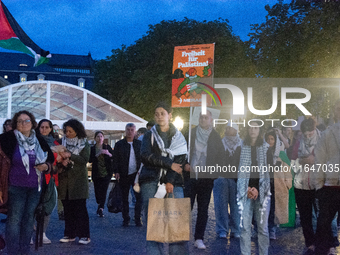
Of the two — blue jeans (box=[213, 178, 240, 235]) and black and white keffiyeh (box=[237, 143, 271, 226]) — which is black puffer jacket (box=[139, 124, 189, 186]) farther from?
blue jeans (box=[213, 178, 240, 235])

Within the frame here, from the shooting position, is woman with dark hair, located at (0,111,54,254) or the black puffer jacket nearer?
the black puffer jacket

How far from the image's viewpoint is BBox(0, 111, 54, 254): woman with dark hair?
5.64 m

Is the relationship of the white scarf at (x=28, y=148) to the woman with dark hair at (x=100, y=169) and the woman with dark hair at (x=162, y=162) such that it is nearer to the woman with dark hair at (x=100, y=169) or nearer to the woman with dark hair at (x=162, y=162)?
the woman with dark hair at (x=162, y=162)

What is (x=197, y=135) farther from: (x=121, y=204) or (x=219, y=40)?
(x=219, y=40)

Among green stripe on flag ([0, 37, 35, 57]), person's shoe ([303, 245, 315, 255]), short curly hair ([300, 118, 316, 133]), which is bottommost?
person's shoe ([303, 245, 315, 255])

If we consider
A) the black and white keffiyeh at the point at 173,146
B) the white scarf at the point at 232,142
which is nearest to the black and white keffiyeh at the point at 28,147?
the black and white keffiyeh at the point at 173,146

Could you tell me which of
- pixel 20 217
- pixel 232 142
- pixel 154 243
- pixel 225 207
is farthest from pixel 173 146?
pixel 232 142

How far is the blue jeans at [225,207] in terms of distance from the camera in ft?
25.8

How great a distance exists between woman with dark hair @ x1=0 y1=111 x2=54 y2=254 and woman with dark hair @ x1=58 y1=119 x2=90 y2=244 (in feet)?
3.73

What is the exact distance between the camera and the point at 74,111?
79.6ft

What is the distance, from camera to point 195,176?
708 centimetres

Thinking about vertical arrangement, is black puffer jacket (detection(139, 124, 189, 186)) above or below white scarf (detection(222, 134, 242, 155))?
below

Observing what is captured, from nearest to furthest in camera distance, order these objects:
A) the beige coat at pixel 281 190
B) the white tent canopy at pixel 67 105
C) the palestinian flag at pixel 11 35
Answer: the palestinian flag at pixel 11 35 < the beige coat at pixel 281 190 < the white tent canopy at pixel 67 105

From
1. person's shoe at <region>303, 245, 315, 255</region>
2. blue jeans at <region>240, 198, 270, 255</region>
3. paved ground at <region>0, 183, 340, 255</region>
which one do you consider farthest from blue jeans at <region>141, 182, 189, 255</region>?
person's shoe at <region>303, 245, 315, 255</region>
